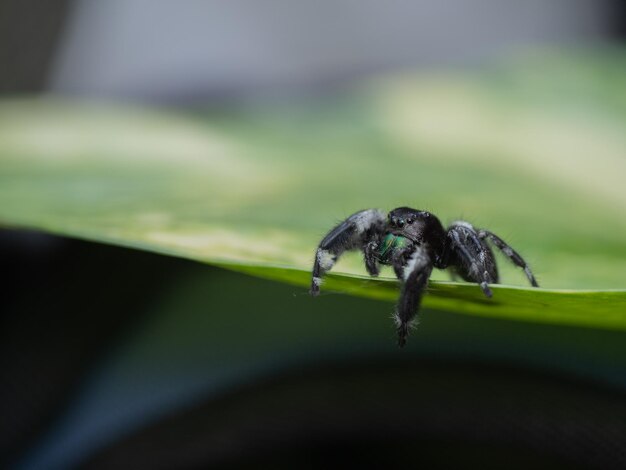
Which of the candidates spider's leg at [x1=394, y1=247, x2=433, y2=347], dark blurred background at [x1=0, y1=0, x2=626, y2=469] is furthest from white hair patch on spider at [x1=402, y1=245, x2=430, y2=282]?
dark blurred background at [x1=0, y1=0, x2=626, y2=469]

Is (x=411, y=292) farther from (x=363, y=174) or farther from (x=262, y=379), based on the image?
(x=363, y=174)

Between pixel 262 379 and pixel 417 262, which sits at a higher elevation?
pixel 417 262

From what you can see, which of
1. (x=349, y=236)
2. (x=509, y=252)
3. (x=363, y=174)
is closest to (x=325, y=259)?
(x=349, y=236)

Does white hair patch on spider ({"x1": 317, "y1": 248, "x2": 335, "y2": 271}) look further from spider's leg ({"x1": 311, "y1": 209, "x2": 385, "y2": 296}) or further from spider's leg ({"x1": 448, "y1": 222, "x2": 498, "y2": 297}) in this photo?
spider's leg ({"x1": 448, "y1": 222, "x2": 498, "y2": 297})

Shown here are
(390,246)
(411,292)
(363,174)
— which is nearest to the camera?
(411,292)

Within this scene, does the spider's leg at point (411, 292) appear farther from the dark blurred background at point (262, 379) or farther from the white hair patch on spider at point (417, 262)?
the dark blurred background at point (262, 379)

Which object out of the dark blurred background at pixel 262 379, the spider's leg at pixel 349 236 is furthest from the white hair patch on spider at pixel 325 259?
the dark blurred background at pixel 262 379

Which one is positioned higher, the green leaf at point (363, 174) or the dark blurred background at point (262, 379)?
the green leaf at point (363, 174)
